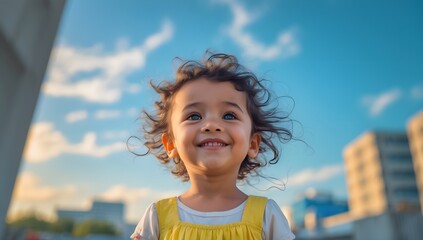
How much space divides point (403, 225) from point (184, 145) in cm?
834

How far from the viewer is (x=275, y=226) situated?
111 cm

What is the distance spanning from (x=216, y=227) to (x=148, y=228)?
21cm

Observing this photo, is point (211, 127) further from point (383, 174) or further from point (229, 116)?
point (383, 174)

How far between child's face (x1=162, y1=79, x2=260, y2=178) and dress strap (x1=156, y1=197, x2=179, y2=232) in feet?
0.36

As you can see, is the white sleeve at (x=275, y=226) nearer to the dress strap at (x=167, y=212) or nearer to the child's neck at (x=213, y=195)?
the child's neck at (x=213, y=195)

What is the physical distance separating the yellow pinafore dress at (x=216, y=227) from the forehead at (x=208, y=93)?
0.29m

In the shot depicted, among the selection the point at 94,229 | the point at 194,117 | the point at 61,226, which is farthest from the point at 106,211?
the point at 194,117

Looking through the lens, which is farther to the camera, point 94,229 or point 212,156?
point 94,229

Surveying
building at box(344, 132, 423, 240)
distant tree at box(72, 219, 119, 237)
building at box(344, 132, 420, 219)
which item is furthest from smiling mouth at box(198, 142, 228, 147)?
distant tree at box(72, 219, 119, 237)

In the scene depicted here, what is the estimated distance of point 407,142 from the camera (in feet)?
147

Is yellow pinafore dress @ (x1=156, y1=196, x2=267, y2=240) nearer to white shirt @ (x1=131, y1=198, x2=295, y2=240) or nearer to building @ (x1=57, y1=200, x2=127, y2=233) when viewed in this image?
white shirt @ (x1=131, y1=198, x2=295, y2=240)

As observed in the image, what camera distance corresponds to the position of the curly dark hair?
1.24m

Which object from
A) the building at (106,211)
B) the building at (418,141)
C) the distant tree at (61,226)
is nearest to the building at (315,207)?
the building at (418,141)

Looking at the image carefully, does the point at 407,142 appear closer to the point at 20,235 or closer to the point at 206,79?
the point at 20,235
